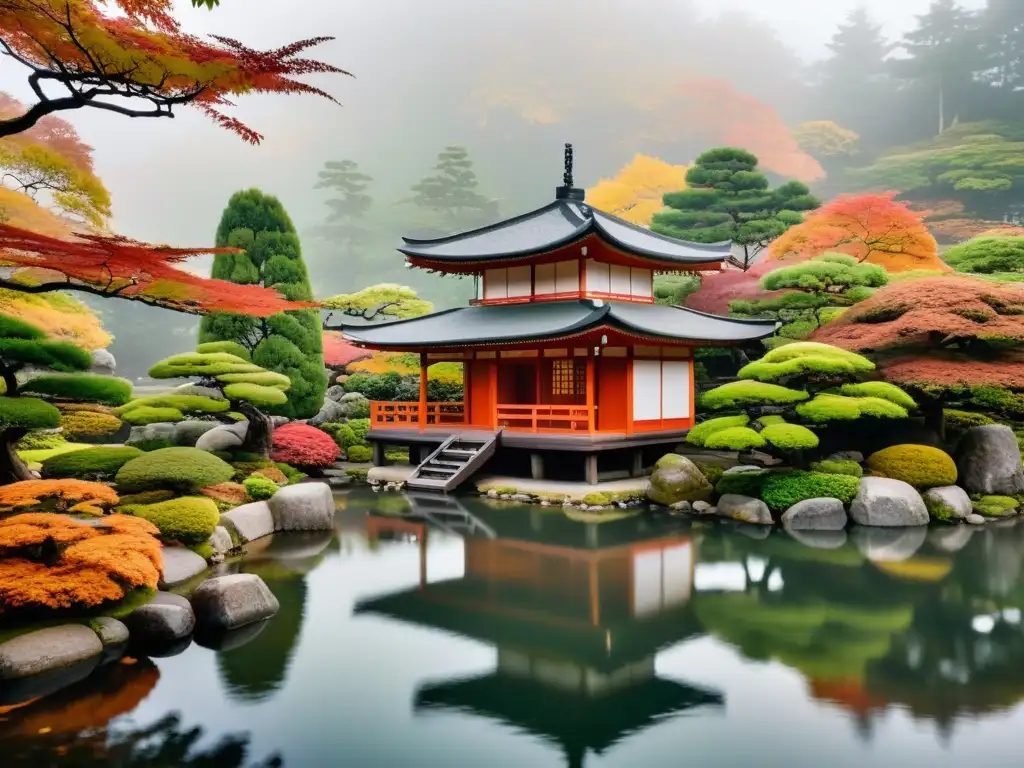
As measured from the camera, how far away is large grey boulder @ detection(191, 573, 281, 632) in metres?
8.55

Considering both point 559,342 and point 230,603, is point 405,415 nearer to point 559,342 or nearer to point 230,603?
point 559,342

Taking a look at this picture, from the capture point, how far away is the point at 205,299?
32.2 ft

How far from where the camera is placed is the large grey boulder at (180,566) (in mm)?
10036

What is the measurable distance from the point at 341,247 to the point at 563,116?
92.2 ft

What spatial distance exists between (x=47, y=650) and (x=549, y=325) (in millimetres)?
12343

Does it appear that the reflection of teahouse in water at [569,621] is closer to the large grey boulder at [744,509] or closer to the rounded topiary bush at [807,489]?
the large grey boulder at [744,509]

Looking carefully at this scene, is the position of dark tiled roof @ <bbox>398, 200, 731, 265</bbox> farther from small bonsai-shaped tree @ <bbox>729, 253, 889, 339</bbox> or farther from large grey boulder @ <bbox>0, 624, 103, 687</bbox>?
large grey boulder @ <bbox>0, 624, 103, 687</bbox>

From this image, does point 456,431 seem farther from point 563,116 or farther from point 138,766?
point 563,116

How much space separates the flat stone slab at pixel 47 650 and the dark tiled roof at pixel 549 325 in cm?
1105

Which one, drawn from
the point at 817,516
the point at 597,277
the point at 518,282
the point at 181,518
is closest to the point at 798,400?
the point at 817,516

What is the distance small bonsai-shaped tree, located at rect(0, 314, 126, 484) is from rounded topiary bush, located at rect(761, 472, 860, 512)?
1143 cm

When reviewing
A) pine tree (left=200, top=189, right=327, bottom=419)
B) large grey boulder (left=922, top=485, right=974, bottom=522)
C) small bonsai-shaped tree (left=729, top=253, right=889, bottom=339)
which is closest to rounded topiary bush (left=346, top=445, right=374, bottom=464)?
pine tree (left=200, top=189, right=327, bottom=419)

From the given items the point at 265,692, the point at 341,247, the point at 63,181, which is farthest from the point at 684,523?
the point at 341,247

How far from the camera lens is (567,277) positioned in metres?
19.6
